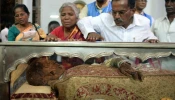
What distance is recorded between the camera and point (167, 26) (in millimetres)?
2922

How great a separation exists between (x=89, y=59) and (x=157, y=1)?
503 cm

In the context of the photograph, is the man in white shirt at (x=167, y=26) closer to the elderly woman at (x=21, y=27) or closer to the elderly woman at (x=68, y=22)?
the elderly woman at (x=68, y=22)

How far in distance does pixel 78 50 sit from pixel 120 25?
606 millimetres

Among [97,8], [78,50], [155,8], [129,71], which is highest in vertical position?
[155,8]

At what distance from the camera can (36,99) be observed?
6.40 ft

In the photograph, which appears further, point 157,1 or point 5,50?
point 157,1

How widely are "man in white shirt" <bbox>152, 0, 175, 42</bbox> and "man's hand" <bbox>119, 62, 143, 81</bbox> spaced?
989 mm

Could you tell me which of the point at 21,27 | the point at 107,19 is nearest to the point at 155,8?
the point at 21,27

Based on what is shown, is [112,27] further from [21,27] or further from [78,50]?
[21,27]

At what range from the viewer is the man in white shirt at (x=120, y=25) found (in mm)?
2424

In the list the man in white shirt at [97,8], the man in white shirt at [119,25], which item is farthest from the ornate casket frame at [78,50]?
the man in white shirt at [97,8]

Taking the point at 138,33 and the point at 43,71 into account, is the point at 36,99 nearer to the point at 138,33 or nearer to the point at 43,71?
the point at 43,71

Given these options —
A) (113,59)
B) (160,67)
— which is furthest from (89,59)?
(160,67)

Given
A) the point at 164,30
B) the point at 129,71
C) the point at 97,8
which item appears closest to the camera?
the point at 129,71
